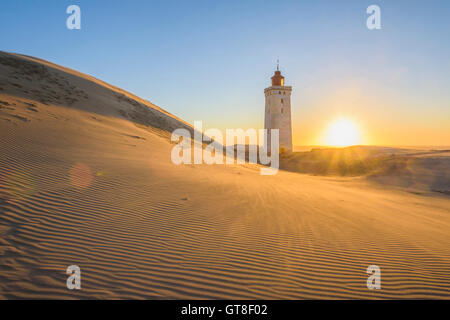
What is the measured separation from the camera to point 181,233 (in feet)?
16.1

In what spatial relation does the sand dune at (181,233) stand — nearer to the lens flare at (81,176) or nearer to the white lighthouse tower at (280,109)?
the lens flare at (81,176)

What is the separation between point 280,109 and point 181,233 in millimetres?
28103

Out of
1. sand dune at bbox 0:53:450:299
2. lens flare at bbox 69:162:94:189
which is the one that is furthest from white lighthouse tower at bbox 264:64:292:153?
lens flare at bbox 69:162:94:189

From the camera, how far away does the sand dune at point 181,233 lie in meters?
3.61

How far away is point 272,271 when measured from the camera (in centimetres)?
397

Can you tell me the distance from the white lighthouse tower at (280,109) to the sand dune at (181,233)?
72.5ft

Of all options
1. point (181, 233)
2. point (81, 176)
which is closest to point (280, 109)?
point (81, 176)

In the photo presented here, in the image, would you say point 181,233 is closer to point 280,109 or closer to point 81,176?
point 81,176

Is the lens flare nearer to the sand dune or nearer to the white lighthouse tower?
the sand dune

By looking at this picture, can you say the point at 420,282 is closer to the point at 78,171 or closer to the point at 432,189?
the point at 78,171

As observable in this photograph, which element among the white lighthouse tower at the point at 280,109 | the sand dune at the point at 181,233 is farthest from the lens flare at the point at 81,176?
the white lighthouse tower at the point at 280,109

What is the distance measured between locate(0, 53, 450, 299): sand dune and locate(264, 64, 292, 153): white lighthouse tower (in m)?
22.1
